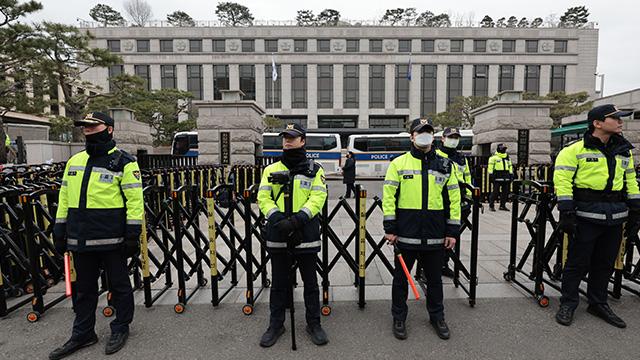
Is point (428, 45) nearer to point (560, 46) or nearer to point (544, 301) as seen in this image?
point (560, 46)

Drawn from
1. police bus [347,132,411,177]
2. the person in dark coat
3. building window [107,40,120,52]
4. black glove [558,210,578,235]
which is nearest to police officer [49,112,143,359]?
black glove [558,210,578,235]

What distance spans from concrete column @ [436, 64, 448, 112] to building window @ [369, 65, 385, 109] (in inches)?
290

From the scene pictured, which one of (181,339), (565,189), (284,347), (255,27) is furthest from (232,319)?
(255,27)

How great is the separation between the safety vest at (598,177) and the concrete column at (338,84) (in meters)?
40.4

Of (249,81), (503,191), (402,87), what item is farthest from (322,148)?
(249,81)

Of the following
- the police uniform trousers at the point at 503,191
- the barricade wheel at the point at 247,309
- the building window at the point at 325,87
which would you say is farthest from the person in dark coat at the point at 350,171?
the building window at the point at 325,87

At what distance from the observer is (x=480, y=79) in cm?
4272

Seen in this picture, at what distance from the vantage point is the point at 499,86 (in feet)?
140

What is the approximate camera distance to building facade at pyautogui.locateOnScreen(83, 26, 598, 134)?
42.4 m

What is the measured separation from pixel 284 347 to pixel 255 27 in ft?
152

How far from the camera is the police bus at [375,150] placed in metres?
22.2

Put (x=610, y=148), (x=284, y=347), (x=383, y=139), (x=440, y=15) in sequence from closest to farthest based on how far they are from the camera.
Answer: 1. (x=284, y=347)
2. (x=610, y=148)
3. (x=383, y=139)
4. (x=440, y=15)

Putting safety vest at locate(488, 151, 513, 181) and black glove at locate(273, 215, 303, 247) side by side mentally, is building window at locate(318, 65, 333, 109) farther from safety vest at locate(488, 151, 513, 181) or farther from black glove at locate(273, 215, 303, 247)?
black glove at locate(273, 215, 303, 247)

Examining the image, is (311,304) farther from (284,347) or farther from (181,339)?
(181,339)
